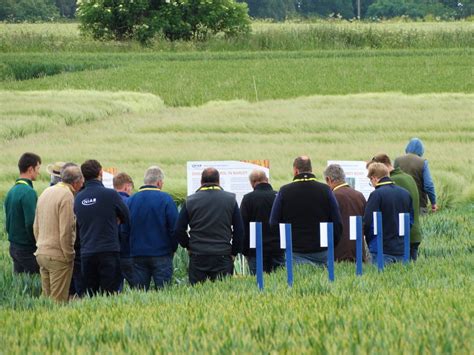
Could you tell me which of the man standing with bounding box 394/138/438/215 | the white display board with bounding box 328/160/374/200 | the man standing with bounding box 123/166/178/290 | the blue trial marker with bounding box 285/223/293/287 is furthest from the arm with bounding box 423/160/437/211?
the blue trial marker with bounding box 285/223/293/287

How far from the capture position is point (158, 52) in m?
52.7

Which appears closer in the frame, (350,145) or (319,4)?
(350,145)

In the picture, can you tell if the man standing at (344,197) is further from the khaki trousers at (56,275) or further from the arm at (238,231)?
the khaki trousers at (56,275)

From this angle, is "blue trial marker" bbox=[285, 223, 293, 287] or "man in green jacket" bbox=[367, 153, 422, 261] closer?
"blue trial marker" bbox=[285, 223, 293, 287]

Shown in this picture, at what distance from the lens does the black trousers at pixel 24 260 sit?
40.8 ft

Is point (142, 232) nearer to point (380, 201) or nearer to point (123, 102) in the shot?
point (380, 201)

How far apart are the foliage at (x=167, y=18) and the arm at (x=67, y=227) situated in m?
46.3

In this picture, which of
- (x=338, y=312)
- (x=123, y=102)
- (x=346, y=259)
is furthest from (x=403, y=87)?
(x=338, y=312)

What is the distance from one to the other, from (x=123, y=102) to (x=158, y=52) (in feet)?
60.1

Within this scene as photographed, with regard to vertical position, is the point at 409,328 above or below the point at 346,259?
above

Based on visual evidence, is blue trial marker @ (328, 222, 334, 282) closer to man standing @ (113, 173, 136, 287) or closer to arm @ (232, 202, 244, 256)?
arm @ (232, 202, 244, 256)

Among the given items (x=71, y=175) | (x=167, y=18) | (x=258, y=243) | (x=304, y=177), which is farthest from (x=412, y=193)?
(x=167, y=18)

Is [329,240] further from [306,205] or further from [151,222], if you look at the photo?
[151,222]

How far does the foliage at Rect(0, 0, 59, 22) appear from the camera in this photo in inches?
3824
